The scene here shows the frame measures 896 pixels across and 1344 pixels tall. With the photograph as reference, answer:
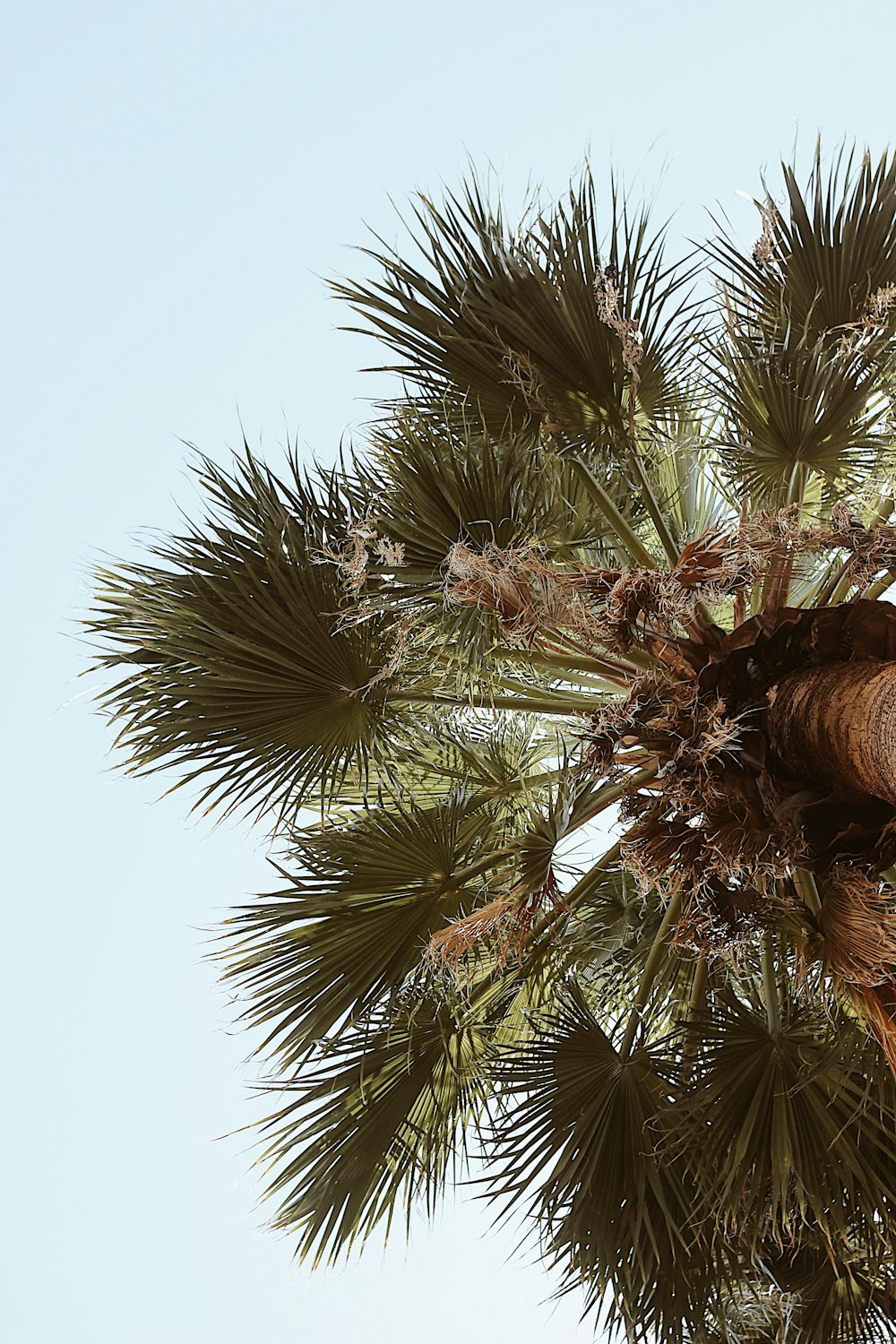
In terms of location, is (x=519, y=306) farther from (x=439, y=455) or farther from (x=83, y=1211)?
(x=83, y=1211)

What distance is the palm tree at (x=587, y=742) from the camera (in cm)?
279

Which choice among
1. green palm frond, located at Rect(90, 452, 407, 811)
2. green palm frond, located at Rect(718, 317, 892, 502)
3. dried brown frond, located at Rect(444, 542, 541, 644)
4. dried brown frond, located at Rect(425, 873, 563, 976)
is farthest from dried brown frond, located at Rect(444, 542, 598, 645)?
green palm frond, located at Rect(718, 317, 892, 502)

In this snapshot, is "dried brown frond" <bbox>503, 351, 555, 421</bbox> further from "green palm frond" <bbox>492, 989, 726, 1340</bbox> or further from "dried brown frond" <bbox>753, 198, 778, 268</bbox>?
"green palm frond" <bbox>492, 989, 726, 1340</bbox>

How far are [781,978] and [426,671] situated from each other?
5.67ft

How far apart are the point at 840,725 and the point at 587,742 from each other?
0.71 metres

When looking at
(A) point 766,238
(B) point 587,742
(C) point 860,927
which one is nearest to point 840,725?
(C) point 860,927

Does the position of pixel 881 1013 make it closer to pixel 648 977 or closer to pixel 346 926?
pixel 648 977

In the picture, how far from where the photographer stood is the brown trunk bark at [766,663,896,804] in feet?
7.84

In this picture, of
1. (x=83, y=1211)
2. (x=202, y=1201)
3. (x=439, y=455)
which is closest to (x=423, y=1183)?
(x=439, y=455)

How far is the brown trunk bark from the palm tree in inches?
0.6

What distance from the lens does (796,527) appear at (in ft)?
8.93

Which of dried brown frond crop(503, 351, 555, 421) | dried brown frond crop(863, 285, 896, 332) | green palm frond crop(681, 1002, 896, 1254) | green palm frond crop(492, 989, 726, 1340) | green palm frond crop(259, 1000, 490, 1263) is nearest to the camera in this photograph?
green palm frond crop(681, 1002, 896, 1254)

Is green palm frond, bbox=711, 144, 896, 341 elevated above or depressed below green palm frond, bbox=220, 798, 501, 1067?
above

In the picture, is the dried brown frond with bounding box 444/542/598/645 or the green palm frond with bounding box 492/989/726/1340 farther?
the green palm frond with bounding box 492/989/726/1340
